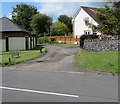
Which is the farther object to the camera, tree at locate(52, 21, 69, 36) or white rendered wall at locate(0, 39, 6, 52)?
tree at locate(52, 21, 69, 36)

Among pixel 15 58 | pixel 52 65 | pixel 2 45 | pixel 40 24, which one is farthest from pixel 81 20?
pixel 52 65

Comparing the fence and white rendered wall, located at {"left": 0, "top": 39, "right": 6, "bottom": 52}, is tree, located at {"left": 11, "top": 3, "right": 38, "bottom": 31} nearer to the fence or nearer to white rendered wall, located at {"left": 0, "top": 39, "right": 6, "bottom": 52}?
the fence

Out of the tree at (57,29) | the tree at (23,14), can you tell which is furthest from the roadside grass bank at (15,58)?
the tree at (23,14)

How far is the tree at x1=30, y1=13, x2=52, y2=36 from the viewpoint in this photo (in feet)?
172

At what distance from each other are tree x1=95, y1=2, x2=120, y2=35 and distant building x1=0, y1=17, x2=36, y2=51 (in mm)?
11344

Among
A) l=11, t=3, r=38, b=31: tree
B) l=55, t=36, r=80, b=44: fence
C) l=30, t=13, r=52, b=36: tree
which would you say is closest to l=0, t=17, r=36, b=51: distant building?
l=55, t=36, r=80, b=44: fence

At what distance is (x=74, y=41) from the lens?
36688 millimetres

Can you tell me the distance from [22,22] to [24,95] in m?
60.9

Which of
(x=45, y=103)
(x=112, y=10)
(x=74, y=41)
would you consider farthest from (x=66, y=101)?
(x=74, y=41)

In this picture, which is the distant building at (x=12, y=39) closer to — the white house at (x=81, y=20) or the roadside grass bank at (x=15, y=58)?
the roadside grass bank at (x=15, y=58)

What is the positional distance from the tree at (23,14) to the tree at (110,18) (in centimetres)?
4665

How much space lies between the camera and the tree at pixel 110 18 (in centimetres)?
1983

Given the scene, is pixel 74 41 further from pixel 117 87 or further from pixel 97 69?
pixel 117 87

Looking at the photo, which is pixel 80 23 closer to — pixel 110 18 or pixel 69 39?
pixel 69 39
